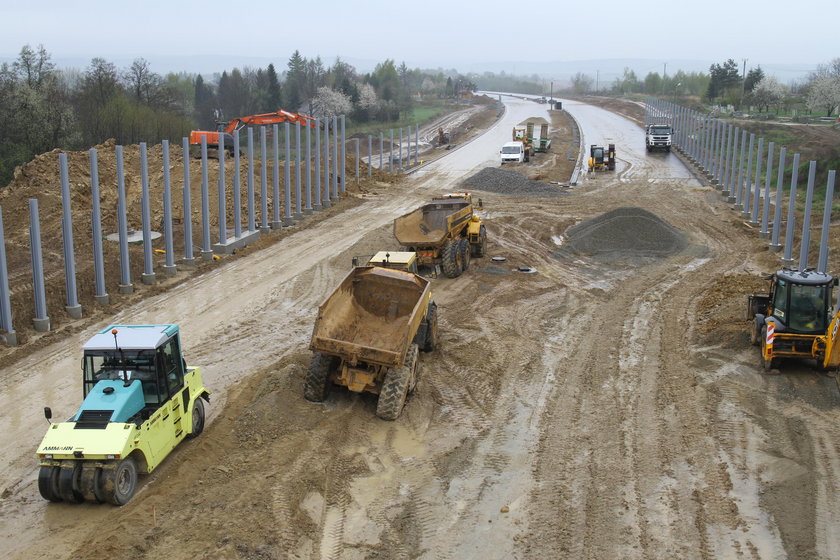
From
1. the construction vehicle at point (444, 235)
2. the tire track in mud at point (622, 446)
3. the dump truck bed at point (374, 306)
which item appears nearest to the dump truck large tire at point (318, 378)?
the dump truck bed at point (374, 306)

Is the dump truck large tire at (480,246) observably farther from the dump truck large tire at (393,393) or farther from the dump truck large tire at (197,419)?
the dump truck large tire at (197,419)

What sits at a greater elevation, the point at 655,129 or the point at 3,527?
the point at 655,129

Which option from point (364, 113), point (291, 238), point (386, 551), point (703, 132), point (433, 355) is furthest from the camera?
point (364, 113)

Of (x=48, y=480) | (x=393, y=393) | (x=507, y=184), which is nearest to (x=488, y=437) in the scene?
(x=393, y=393)

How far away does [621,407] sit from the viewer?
46.0 feet

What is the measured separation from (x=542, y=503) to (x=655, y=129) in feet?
161

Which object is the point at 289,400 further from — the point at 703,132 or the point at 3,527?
the point at 703,132

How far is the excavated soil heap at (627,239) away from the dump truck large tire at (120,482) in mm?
18151

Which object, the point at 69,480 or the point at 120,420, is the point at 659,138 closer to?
the point at 120,420

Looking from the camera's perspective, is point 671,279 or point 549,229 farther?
point 549,229

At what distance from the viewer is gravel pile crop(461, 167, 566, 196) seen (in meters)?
39.6

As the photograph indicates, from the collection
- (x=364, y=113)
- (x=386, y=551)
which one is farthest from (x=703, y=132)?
(x=364, y=113)

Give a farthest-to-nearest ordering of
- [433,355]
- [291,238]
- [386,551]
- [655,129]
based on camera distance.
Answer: [655,129] < [291,238] < [433,355] < [386,551]

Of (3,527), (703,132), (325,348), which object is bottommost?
(3,527)
